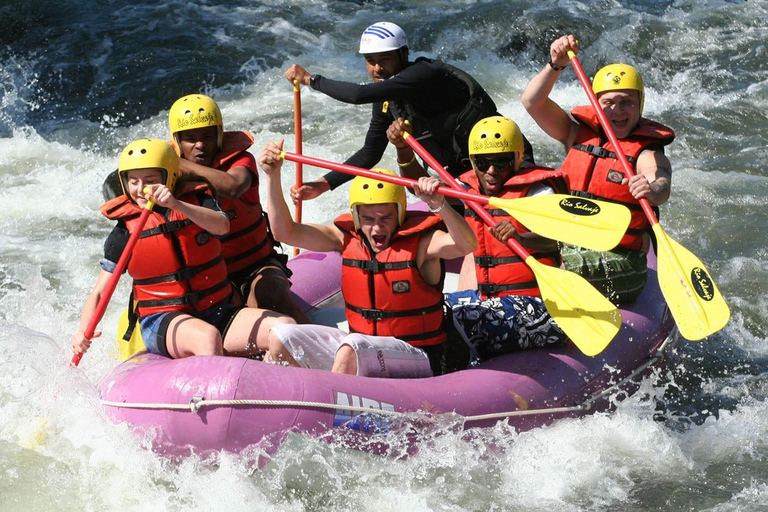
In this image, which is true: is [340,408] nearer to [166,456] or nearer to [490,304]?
[166,456]

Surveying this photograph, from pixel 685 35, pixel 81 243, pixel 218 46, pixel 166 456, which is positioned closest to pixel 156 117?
pixel 218 46

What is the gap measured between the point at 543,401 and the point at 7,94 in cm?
759

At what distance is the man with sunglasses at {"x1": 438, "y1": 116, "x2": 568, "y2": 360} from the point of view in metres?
4.59

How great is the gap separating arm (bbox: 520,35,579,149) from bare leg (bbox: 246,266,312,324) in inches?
57.4

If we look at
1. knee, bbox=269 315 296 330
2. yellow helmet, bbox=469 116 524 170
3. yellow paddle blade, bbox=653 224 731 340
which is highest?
yellow helmet, bbox=469 116 524 170

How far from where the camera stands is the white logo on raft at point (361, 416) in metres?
3.97

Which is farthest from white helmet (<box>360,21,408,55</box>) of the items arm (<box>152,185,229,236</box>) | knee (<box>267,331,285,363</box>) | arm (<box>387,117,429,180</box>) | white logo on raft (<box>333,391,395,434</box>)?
white logo on raft (<box>333,391,395,434</box>)

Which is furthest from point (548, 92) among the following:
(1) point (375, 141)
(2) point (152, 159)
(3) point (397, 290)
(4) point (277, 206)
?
(2) point (152, 159)

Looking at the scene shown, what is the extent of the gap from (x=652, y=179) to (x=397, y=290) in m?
1.41

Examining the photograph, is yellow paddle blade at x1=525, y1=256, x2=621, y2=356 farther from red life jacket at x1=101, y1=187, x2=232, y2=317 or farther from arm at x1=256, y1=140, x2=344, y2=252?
red life jacket at x1=101, y1=187, x2=232, y2=317

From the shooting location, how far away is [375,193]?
14.1 ft

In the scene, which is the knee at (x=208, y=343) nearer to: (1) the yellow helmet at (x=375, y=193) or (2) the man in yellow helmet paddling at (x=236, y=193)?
(2) the man in yellow helmet paddling at (x=236, y=193)

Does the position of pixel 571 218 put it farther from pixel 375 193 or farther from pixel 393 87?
pixel 393 87

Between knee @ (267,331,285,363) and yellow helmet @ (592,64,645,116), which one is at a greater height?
yellow helmet @ (592,64,645,116)
